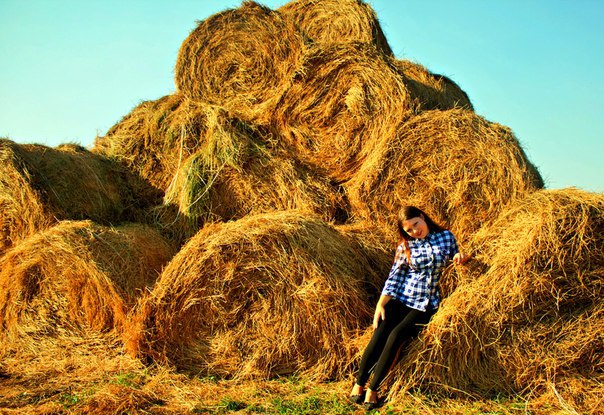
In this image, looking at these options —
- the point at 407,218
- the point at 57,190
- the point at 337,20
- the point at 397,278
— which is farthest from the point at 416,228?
the point at 337,20

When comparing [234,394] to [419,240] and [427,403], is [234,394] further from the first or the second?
[419,240]

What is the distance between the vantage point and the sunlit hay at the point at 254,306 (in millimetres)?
4012

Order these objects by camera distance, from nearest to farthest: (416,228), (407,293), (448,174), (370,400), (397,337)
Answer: (370,400)
(397,337)
(407,293)
(416,228)
(448,174)

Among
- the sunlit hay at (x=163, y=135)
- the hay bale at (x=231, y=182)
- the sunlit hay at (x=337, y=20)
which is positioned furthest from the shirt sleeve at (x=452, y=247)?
the sunlit hay at (x=337, y=20)

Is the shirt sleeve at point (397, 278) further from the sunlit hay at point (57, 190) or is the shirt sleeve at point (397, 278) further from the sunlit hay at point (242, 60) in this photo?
the sunlit hay at point (57, 190)

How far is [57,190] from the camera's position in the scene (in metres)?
5.37

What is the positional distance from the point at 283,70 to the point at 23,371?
11.8 ft

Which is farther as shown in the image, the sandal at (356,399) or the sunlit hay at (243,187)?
the sunlit hay at (243,187)

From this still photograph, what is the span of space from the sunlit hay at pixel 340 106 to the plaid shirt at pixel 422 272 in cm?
139

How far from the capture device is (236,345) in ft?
13.5

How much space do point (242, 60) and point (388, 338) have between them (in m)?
3.62

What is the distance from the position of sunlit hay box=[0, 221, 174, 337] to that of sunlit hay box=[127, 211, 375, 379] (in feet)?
1.41

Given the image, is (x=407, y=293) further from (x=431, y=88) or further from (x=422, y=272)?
(x=431, y=88)

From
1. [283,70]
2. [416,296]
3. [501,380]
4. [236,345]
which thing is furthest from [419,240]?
[283,70]
